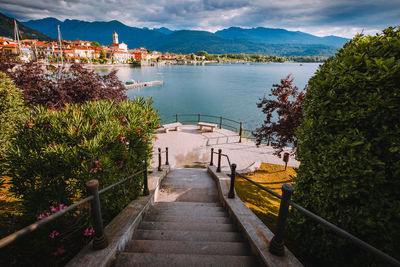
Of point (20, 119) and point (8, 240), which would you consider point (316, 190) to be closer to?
point (8, 240)

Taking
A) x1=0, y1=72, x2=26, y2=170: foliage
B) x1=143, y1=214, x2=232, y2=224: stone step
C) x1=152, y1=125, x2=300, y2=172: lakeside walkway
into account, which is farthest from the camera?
x1=152, y1=125, x2=300, y2=172: lakeside walkway

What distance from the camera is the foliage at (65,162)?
8.66ft

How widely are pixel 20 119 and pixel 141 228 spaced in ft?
9.11

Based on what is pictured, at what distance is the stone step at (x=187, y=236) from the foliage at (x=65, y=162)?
722 mm

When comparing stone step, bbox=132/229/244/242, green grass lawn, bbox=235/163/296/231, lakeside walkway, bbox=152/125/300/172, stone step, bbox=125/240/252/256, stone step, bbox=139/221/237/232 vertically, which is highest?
stone step, bbox=125/240/252/256

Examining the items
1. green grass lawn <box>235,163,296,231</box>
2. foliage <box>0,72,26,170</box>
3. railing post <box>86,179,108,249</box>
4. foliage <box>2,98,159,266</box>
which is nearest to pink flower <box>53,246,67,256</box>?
foliage <box>2,98,159,266</box>

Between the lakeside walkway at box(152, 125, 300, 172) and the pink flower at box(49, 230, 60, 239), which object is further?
the lakeside walkway at box(152, 125, 300, 172)

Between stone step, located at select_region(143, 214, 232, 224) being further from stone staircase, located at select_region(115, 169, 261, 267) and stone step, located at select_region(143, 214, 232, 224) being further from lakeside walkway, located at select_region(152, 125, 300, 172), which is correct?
lakeside walkway, located at select_region(152, 125, 300, 172)

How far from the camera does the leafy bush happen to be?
197 cm

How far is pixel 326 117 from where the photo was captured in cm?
254

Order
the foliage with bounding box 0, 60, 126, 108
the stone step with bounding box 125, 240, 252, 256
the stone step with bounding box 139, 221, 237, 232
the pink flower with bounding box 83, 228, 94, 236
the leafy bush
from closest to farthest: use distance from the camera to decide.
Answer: the leafy bush, the pink flower with bounding box 83, 228, 94, 236, the stone step with bounding box 125, 240, 252, 256, the stone step with bounding box 139, 221, 237, 232, the foliage with bounding box 0, 60, 126, 108

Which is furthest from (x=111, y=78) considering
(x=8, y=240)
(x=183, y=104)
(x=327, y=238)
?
(x=183, y=104)

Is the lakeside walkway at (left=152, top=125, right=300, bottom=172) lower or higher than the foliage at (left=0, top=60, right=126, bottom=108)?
lower

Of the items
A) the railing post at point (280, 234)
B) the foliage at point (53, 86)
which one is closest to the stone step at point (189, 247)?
the railing post at point (280, 234)
